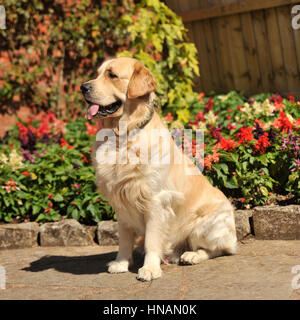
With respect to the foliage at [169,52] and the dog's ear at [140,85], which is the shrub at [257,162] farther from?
the foliage at [169,52]

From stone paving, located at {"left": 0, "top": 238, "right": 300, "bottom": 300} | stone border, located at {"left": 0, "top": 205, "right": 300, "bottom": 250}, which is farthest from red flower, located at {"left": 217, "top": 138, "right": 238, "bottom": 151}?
stone paving, located at {"left": 0, "top": 238, "right": 300, "bottom": 300}

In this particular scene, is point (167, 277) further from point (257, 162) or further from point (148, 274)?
point (257, 162)

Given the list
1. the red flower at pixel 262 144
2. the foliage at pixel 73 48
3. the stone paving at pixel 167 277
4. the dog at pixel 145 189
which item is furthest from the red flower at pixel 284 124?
the foliage at pixel 73 48

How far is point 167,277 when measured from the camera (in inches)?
142

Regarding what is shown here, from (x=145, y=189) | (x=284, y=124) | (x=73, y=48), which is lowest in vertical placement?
(x=145, y=189)

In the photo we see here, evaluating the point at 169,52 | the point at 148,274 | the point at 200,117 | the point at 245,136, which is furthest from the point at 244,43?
the point at 148,274

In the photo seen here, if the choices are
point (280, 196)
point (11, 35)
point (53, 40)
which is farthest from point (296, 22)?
point (11, 35)

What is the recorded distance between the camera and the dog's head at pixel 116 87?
3.64 meters

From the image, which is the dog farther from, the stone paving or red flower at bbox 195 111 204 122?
red flower at bbox 195 111 204 122

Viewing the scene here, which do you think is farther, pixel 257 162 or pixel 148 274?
pixel 257 162

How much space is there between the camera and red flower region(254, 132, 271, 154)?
15.7 ft

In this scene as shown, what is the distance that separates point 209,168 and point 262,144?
549mm

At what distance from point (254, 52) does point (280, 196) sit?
123 inches

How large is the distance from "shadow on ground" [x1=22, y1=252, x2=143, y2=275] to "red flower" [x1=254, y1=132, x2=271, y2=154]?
1510mm
